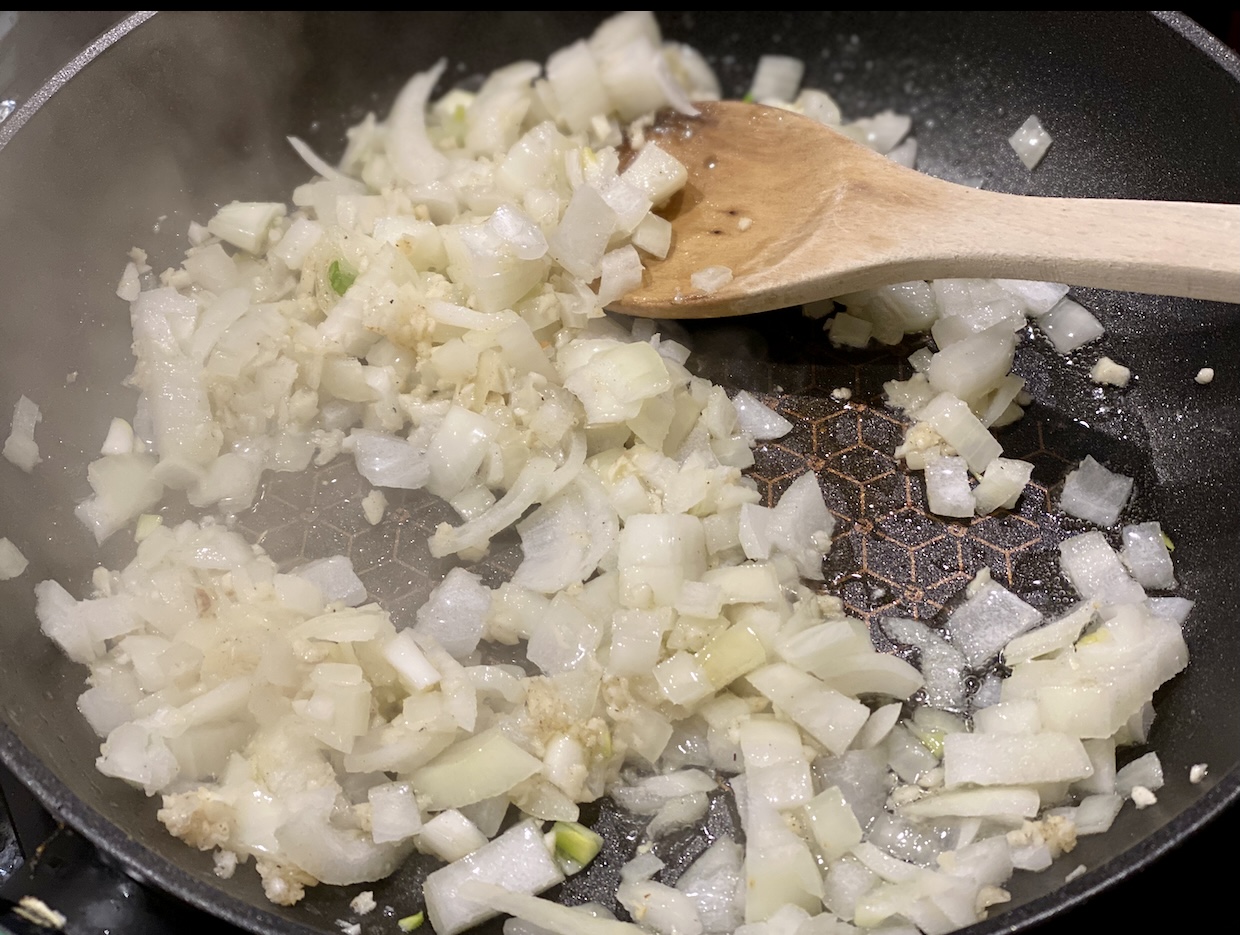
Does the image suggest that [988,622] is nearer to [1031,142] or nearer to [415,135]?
[1031,142]

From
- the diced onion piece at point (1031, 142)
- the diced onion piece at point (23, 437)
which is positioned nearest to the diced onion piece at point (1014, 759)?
the diced onion piece at point (1031, 142)

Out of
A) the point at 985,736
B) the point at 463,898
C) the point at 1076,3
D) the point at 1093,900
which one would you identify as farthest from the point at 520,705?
the point at 1076,3

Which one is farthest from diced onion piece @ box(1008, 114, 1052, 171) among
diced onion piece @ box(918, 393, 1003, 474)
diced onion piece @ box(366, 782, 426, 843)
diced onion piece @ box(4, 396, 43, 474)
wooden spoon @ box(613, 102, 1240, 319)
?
diced onion piece @ box(4, 396, 43, 474)

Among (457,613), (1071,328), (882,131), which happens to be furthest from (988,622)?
(882,131)

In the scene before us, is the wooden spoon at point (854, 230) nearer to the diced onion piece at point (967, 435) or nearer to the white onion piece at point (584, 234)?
the white onion piece at point (584, 234)

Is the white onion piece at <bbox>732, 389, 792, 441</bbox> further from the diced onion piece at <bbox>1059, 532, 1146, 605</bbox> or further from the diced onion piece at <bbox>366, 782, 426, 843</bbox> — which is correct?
the diced onion piece at <bbox>366, 782, 426, 843</bbox>

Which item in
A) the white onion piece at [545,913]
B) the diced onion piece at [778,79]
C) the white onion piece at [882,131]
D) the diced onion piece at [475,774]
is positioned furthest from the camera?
the diced onion piece at [778,79]
